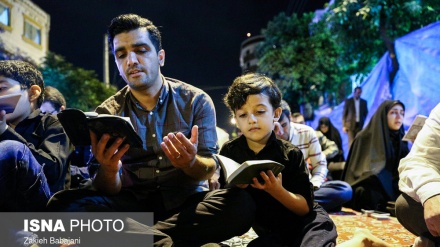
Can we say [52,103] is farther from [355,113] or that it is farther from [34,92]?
[355,113]

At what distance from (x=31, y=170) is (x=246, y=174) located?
3.29 ft

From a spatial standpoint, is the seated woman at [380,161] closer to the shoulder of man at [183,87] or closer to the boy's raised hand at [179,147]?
the shoulder of man at [183,87]

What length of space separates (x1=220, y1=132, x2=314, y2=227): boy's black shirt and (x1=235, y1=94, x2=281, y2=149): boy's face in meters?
0.06

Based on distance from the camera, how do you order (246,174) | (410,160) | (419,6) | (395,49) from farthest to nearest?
(419,6) → (395,49) → (410,160) → (246,174)

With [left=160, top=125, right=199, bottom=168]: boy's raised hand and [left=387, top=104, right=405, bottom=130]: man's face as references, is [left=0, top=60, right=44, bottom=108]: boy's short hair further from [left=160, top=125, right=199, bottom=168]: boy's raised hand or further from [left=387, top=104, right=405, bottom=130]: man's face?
[left=387, top=104, right=405, bottom=130]: man's face

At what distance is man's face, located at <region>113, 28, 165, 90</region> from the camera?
2.05 m

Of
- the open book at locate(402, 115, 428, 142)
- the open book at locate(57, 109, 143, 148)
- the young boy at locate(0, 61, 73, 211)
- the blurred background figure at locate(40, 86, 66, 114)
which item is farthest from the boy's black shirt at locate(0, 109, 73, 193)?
the open book at locate(402, 115, 428, 142)

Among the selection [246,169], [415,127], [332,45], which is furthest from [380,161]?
[332,45]

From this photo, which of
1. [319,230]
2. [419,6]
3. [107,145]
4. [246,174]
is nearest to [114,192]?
[107,145]

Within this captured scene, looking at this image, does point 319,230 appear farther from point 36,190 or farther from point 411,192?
point 36,190

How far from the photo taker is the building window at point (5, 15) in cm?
1716

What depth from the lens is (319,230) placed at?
1.80 metres

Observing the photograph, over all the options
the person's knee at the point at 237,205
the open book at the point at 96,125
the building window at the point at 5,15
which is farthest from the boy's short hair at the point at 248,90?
the building window at the point at 5,15

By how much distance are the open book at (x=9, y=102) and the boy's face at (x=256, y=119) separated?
4.13 ft
